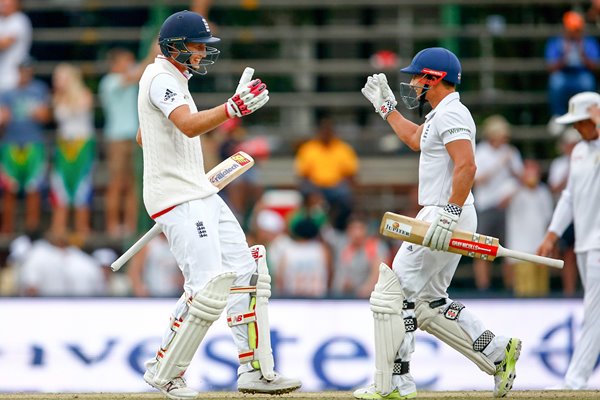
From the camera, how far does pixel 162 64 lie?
25.1 feet

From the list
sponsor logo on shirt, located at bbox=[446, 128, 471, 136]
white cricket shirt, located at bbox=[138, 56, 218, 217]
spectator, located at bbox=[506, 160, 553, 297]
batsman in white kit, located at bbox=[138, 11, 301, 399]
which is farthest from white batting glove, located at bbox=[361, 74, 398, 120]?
spectator, located at bbox=[506, 160, 553, 297]

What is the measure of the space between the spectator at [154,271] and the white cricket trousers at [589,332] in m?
4.91

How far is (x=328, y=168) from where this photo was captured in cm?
1418

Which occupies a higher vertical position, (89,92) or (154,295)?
(89,92)

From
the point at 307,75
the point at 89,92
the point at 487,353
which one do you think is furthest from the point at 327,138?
the point at 487,353

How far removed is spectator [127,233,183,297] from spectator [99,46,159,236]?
942mm

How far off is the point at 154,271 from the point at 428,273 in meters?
5.86

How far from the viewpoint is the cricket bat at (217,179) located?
7.89 meters

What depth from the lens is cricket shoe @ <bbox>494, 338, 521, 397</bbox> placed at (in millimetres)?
8055

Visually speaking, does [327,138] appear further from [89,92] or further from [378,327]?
[378,327]

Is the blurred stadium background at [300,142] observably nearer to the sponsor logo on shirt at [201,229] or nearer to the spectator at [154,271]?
the spectator at [154,271]

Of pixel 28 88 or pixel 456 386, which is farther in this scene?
pixel 28 88

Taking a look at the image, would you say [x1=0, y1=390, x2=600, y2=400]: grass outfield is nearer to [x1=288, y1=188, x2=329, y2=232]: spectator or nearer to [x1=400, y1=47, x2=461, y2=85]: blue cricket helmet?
[x1=400, y1=47, x2=461, y2=85]: blue cricket helmet

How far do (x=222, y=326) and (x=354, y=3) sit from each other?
5.97 m
